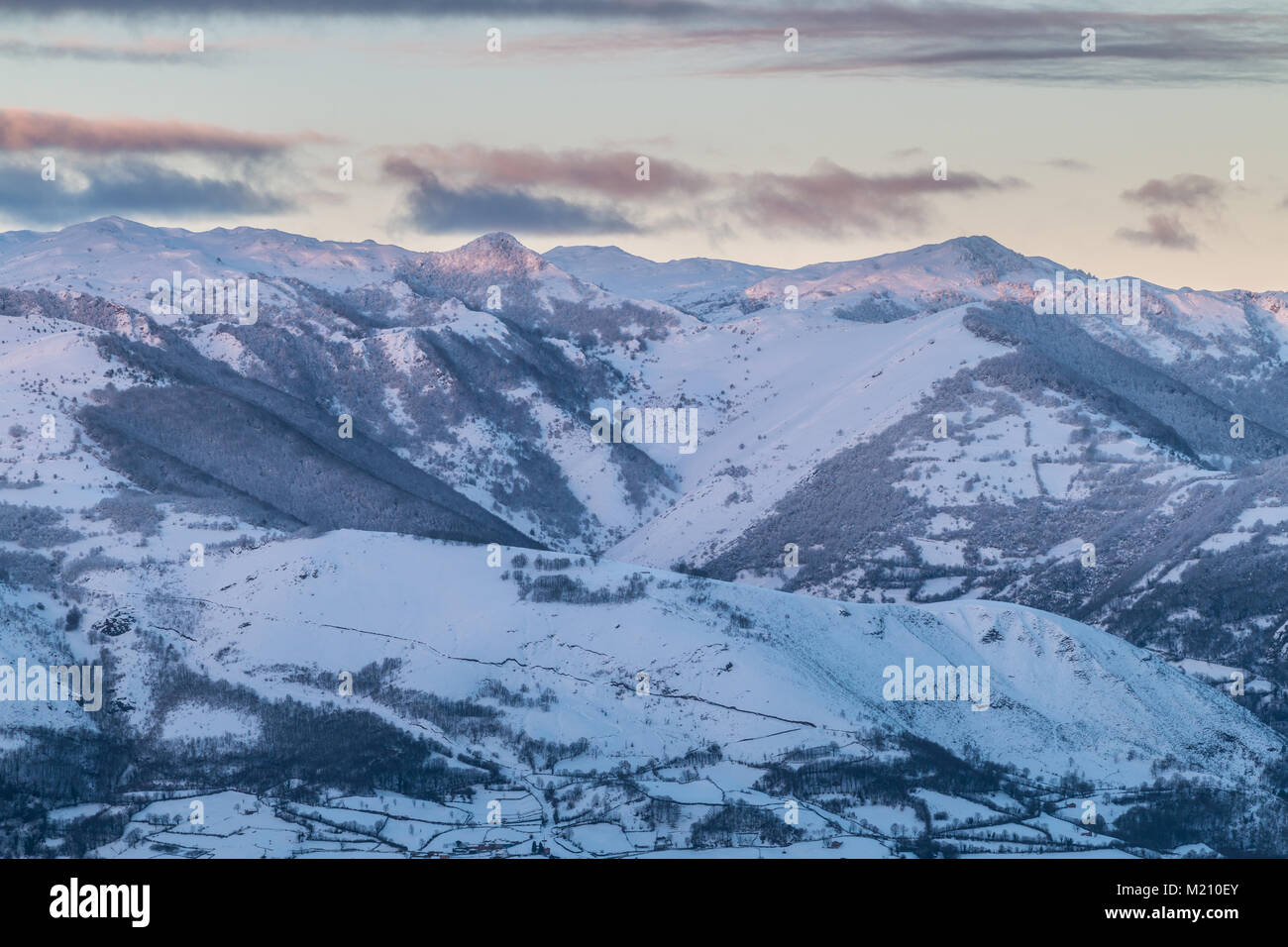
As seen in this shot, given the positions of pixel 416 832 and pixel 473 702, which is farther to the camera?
pixel 473 702

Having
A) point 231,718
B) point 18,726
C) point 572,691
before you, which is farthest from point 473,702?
point 18,726

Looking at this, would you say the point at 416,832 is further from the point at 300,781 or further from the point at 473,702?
the point at 473,702

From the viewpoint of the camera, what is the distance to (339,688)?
197m
